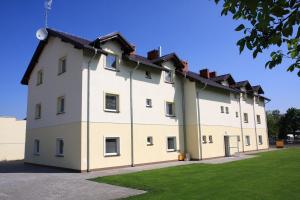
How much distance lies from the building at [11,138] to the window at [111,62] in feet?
57.8

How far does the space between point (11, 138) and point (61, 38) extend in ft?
54.9

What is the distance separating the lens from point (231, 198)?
858 cm

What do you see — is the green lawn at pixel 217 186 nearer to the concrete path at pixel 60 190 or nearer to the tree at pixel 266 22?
the concrete path at pixel 60 190

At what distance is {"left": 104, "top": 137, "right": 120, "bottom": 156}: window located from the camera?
60.0 ft

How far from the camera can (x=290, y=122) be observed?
7400cm

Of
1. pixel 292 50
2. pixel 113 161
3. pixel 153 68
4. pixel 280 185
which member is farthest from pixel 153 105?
pixel 292 50

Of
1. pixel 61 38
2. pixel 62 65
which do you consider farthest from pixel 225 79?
pixel 61 38

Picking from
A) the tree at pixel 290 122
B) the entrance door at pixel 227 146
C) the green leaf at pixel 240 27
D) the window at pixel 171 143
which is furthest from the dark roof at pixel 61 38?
the tree at pixel 290 122

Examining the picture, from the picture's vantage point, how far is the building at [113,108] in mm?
17719

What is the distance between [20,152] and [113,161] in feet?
59.3

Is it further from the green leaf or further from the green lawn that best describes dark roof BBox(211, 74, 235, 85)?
the green leaf

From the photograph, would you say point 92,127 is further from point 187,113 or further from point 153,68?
point 187,113

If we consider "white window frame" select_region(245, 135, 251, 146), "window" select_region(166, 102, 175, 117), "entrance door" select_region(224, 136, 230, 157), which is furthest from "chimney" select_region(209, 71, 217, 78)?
A: "window" select_region(166, 102, 175, 117)

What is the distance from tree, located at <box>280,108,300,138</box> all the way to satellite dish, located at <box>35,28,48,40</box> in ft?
228
